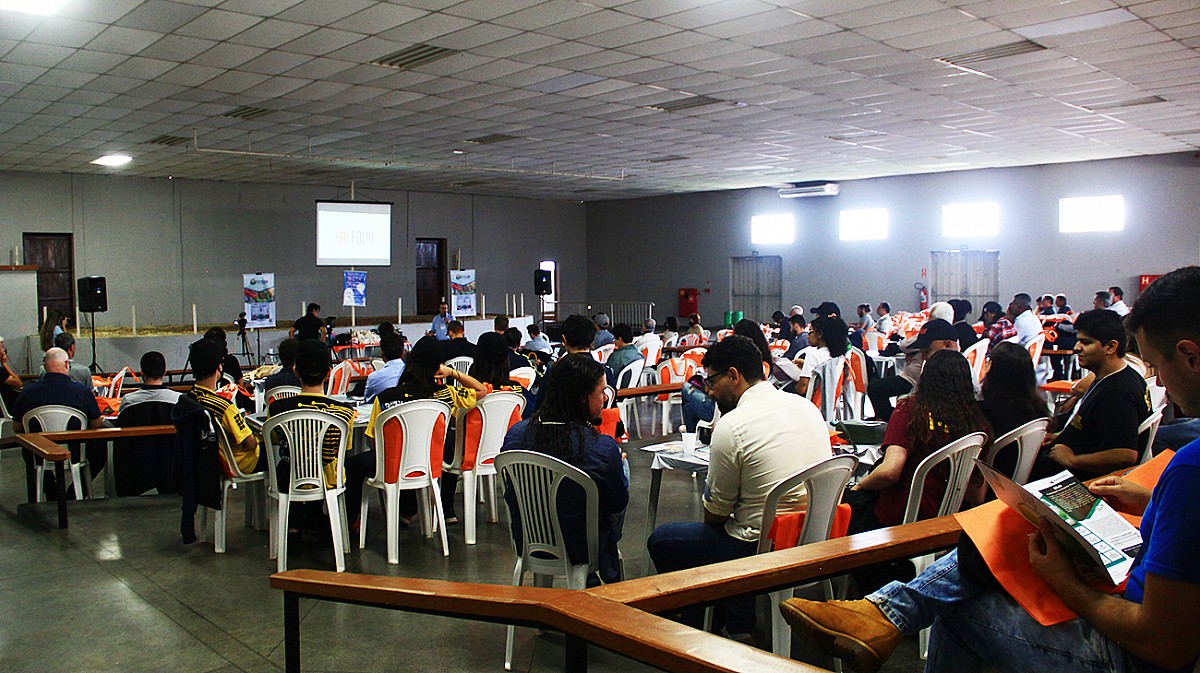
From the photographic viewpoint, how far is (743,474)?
321 centimetres

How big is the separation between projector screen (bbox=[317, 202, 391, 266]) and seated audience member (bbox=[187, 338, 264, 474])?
1031 centimetres

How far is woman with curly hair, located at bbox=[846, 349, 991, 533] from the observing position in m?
3.57

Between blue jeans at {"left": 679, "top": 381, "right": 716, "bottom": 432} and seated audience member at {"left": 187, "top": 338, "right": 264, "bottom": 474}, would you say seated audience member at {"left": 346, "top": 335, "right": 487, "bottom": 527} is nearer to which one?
seated audience member at {"left": 187, "top": 338, "right": 264, "bottom": 474}

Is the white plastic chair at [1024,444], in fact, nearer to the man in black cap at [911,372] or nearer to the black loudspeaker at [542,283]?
the man in black cap at [911,372]

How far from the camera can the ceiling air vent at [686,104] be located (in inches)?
358

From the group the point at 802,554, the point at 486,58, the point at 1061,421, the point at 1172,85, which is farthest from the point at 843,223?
the point at 802,554

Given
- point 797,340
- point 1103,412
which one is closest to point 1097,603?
point 1103,412

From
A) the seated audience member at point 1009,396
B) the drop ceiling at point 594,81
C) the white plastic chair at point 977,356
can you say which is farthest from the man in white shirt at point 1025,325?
the seated audience member at point 1009,396

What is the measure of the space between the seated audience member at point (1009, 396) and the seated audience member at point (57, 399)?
568cm

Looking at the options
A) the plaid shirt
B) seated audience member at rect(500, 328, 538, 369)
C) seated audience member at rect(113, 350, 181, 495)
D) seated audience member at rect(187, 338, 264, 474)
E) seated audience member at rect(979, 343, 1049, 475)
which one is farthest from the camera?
the plaid shirt

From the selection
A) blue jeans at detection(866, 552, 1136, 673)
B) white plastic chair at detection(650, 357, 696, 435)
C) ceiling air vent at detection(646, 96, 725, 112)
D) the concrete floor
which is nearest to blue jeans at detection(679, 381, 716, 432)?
the concrete floor

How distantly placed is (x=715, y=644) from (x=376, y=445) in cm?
345

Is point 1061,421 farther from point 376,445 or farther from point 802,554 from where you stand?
point 376,445

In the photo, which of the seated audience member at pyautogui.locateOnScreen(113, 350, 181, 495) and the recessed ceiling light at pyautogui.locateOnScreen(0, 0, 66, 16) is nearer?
the recessed ceiling light at pyautogui.locateOnScreen(0, 0, 66, 16)
